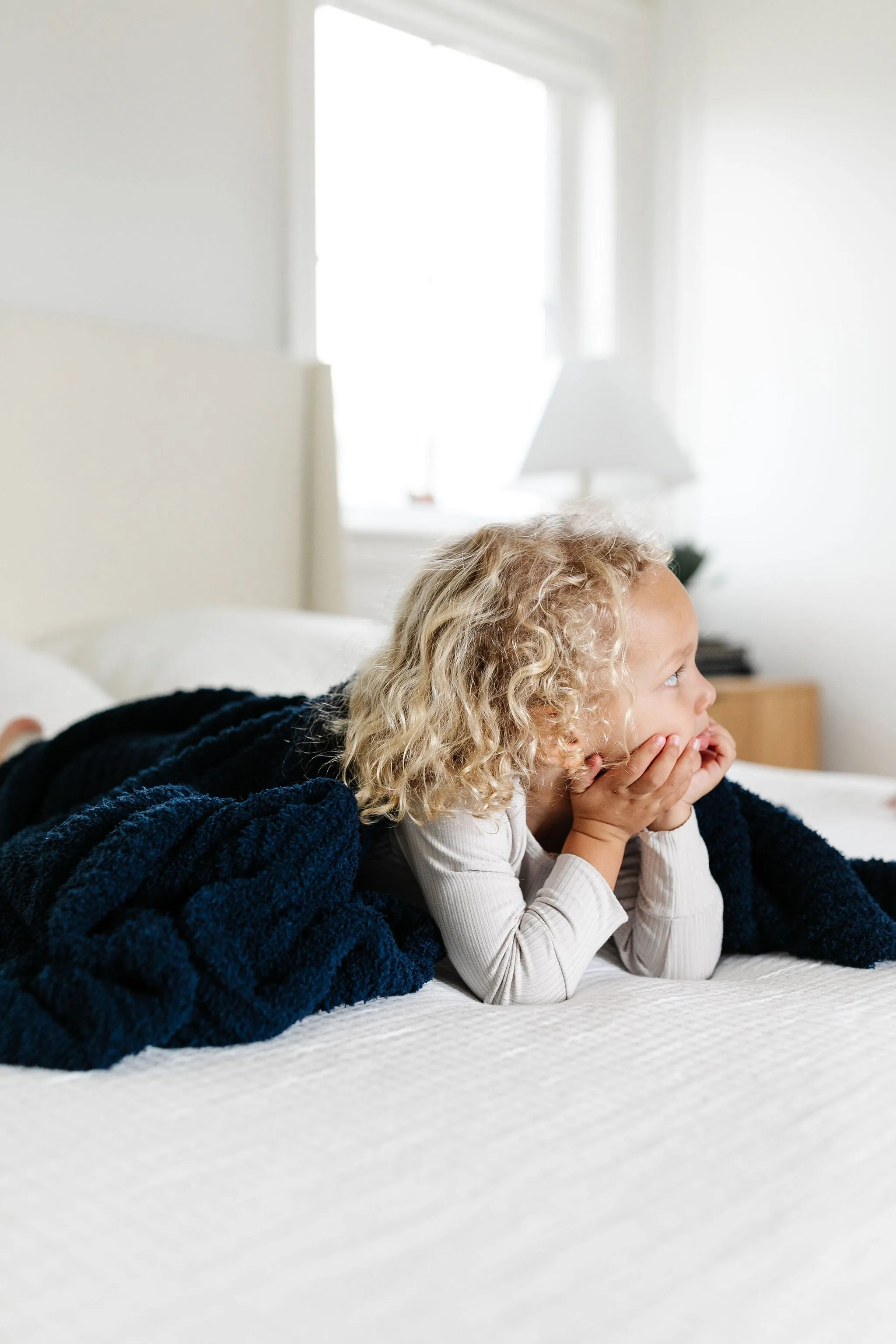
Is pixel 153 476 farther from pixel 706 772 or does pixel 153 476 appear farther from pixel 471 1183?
pixel 471 1183

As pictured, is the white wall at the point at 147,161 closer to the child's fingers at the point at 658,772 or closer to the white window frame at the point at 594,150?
the white window frame at the point at 594,150

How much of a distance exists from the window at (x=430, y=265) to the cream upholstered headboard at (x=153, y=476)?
168mm

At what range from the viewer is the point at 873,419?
283 cm

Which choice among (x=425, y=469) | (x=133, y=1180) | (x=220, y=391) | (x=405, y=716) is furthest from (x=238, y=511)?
(x=133, y=1180)

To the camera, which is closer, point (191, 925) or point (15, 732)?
point (191, 925)

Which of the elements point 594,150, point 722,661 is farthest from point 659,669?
point 594,150

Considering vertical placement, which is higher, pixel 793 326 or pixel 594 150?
pixel 594 150

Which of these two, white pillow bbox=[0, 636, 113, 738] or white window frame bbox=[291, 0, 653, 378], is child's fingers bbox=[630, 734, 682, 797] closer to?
white pillow bbox=[0, 636, 113, 738]

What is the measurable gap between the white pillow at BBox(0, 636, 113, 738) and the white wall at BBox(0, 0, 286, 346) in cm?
91

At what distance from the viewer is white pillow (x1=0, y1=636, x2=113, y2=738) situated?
1.42 m

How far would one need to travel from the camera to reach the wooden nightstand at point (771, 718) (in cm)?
265

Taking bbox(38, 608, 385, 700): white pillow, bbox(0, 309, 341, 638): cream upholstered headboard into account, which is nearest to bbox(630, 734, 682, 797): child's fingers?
bbox(38, 608, 385, 700): white pillow

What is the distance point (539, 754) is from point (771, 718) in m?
2.03

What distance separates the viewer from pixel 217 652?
1654mm
